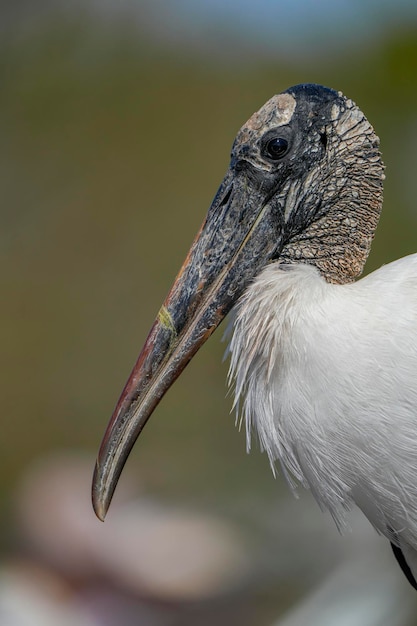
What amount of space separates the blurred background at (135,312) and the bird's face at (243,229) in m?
1.92

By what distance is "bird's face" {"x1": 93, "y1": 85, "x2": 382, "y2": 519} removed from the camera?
1822mm

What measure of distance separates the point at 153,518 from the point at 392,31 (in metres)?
5.74

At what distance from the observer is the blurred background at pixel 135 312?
4066 mm

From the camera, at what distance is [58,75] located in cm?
765

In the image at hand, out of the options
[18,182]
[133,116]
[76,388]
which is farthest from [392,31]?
[76,388]

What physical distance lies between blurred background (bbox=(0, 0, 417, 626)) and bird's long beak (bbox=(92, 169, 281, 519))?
190 centimetres

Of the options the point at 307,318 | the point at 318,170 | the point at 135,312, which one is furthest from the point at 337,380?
the point at 135,312

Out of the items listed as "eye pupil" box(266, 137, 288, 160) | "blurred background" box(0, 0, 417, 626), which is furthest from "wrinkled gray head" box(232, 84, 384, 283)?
"blurred background" box(0, 0, 417, 626)

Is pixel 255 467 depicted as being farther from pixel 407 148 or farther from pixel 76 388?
pixel 407 148

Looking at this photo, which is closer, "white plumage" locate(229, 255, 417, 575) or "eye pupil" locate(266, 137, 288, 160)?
Result: "white plumage" locate(229, 255, 417, 575)

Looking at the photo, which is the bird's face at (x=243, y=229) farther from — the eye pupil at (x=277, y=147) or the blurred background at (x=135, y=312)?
the blurred background at (x=135, y=312)

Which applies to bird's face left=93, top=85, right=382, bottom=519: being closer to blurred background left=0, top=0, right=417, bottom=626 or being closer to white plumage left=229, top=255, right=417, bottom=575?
white plumage left=229, top=255, right=417, bottom=575

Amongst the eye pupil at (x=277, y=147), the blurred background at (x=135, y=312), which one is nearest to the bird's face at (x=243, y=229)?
the eye pupil at (x=277, y=147)

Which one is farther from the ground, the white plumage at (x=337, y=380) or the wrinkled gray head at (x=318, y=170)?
the wrinkled gray head at (x=318, y=170)
